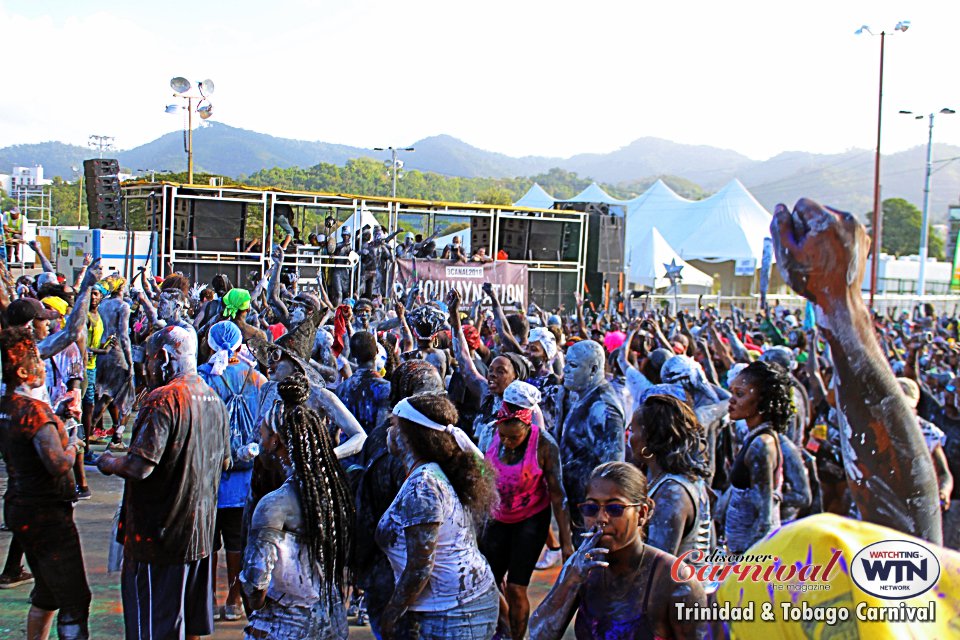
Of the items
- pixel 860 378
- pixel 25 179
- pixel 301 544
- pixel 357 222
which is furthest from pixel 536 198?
pixel 860 378

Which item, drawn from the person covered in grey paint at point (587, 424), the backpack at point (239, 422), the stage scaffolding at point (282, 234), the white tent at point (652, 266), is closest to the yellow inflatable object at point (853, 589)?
the person covered in grey paint at point (587, 424)

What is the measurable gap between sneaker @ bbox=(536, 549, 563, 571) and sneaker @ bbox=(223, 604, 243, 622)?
7.20ft

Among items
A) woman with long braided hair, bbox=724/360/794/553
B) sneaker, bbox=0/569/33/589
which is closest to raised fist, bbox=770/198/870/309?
woman with long braided hair, bbox=724/360/794/553

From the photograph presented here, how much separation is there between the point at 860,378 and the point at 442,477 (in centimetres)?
198

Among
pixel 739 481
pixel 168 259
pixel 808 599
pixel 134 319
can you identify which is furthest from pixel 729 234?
pixel 808 599

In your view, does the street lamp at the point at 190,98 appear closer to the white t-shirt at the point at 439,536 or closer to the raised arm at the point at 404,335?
the raised arm at the point at 404,335

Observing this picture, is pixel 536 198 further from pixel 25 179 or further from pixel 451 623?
pixel 451 623

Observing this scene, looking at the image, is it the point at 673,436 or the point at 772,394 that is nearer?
the point at 673,436

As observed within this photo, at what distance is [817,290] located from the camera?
1.47 metres

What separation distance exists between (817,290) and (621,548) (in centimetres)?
137

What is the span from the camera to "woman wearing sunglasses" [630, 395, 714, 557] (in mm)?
3242

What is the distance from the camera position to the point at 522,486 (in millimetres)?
4598

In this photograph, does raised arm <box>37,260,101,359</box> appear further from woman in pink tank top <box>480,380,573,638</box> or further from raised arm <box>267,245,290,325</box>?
raised arm <box>267,245,290,325</box>

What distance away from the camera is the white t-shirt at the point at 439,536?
10.1 feet
